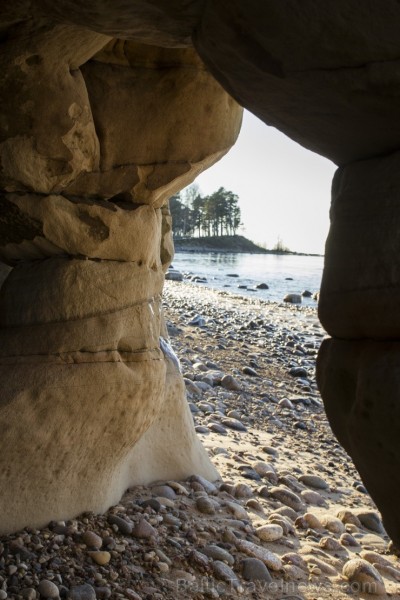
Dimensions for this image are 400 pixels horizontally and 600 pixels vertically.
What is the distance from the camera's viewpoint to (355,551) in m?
3.91

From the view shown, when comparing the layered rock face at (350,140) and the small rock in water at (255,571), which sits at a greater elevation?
the layered rock face at (350,140)

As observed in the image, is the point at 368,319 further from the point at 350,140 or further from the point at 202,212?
the point at 202,212

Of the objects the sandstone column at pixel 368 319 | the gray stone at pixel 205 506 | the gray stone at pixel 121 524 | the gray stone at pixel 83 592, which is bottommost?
the gray stone at pixel 205 506

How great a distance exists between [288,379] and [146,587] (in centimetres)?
578

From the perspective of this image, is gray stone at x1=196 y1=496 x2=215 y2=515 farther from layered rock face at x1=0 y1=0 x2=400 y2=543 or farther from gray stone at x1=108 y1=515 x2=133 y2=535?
gray stone at x1=108 y1=515 x2=133 y2=535

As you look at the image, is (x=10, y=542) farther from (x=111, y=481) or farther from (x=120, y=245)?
(x=120, y=245)

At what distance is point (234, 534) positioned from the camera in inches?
140

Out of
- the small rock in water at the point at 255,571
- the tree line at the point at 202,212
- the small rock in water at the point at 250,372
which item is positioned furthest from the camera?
the tree line at the point at 202,212

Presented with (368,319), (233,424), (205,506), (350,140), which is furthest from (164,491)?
(350,140)

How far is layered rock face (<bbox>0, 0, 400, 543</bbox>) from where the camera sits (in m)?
1.98

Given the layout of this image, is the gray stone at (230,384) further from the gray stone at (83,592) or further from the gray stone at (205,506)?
the gray stone at (83,592)

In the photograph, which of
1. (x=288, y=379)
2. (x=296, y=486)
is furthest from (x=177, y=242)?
(x=296, y=486)

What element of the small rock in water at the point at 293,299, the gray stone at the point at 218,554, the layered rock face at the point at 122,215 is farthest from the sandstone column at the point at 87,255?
the small rock in water at the point at 293,299

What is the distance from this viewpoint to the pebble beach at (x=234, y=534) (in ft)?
9.64
